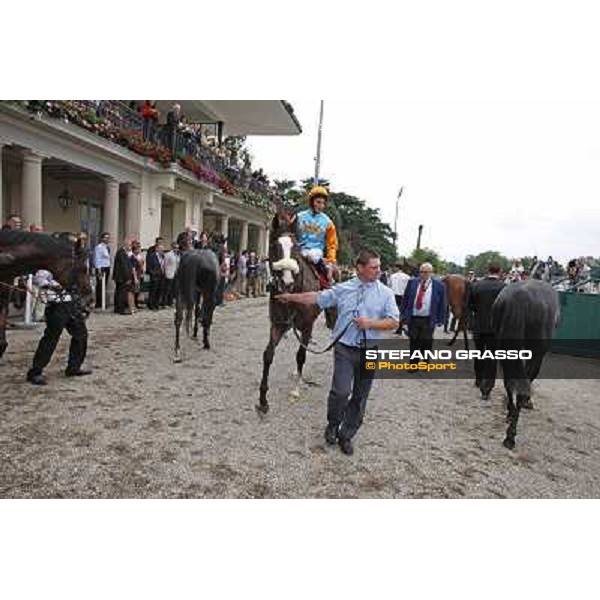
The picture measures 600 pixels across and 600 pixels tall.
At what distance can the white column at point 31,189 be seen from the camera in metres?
10.1

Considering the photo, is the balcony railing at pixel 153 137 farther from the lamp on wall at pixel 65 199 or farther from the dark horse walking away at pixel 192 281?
the dark horse walking away at pixel 192 281

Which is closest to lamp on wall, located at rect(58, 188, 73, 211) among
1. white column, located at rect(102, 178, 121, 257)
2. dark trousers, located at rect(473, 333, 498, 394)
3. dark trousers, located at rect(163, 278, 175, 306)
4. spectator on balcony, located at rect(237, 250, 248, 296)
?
white column, located at rect(102, 178, 121, 257)

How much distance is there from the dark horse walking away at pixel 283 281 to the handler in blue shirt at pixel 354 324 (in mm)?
694

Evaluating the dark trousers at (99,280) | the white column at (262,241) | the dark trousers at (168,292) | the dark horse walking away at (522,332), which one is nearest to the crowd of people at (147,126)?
the dark trousers at (99,280)

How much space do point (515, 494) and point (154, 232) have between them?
13.6 metres

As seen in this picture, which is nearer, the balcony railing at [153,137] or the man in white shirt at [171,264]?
the balcony railing at [153,137]

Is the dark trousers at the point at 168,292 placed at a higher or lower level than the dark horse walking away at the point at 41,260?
lower

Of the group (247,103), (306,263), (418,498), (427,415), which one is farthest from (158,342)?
(247,103)

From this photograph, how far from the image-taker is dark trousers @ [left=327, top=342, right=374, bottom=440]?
412cm

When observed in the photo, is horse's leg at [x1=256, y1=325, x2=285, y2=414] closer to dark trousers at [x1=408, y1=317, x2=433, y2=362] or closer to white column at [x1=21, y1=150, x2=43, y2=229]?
dark trousers at [x1=408, y1=317, x2=433, y2=362]

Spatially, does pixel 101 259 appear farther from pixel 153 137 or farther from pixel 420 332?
pixel 420 332

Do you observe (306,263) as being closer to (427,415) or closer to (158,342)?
(427,415)

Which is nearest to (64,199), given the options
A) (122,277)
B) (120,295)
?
(122,277)

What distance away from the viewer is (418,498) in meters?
3.52
